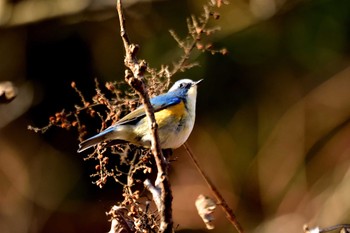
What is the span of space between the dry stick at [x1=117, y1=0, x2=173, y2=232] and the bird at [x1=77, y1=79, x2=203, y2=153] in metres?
0.68

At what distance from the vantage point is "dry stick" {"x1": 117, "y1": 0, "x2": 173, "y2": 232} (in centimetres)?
155

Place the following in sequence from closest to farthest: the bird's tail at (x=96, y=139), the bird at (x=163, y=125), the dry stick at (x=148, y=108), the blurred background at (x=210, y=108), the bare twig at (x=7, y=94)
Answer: the dry stick at (x=148, y=108) → the bare twig at (x=7, y=94) → the bird's tail at (x=96, y=139) → the bird at (x=163, y=125) → the blurred background at (x=210, y=108)

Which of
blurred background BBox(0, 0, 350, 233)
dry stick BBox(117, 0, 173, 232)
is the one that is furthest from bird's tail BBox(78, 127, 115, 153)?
blurred background BBox(0, 0, 350, 233)

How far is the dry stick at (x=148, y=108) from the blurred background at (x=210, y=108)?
3.90 m

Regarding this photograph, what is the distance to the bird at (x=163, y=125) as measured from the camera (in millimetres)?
2432

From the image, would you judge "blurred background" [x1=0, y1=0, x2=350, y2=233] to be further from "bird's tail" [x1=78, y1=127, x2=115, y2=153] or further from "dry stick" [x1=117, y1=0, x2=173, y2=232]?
"dry stick" [x1=117, y1=0, x2=173, y2=232]

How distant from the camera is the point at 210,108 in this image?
19.2 feet

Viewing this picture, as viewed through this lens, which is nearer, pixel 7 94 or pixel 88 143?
pixel 7 94

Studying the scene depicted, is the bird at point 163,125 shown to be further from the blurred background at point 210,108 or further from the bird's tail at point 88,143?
the blurred background at point 210,108

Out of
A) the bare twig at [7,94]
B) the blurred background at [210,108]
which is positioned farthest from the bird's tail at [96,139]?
the blurred background at [210,108]

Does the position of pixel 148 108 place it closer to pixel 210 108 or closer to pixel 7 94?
pixel 7 94

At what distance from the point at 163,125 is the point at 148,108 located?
1121 millimetres

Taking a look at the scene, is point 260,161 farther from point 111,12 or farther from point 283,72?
point 111,12

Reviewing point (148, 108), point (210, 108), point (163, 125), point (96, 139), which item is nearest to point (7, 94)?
point (148, 108)
